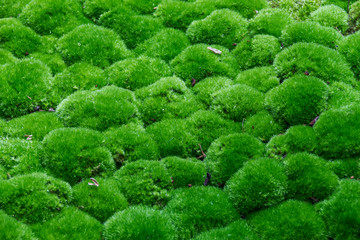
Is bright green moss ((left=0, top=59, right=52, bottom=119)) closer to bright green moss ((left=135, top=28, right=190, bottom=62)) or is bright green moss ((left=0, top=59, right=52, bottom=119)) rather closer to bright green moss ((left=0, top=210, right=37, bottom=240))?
bright green moss ((left=135, top=28, right=190, bottom=62))

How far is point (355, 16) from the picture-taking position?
9.17 metres

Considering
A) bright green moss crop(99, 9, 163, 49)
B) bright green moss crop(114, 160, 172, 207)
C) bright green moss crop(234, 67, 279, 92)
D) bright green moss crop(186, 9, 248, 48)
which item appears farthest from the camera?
bright green moss crop(99, 9, 163, 49)

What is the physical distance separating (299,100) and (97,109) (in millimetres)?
4226

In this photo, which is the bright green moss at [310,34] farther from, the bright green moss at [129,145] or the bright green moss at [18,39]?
the bright green moss at [18,39]

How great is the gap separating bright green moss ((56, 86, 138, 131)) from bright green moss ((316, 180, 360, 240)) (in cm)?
420

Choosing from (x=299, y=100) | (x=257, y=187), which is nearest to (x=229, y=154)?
(x=257, y=187)

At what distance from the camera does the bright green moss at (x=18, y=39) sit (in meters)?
8.61

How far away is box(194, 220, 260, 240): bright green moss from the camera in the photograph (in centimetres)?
532

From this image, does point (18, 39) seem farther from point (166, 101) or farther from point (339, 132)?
point (339, 132)

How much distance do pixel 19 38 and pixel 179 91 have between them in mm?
4521

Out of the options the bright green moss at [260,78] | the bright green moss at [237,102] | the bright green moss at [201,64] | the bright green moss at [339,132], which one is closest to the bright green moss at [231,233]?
the bright green moss at [339,132]

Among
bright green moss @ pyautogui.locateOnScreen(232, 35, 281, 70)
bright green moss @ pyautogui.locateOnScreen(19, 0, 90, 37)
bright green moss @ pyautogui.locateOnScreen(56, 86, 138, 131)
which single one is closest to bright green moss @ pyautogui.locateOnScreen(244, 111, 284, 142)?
bright green moss @ pyautogui.locateOnScreen(232, 35, 281, 70)

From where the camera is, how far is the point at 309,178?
19.2 ft

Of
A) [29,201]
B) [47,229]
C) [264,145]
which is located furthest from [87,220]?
[264,145]
